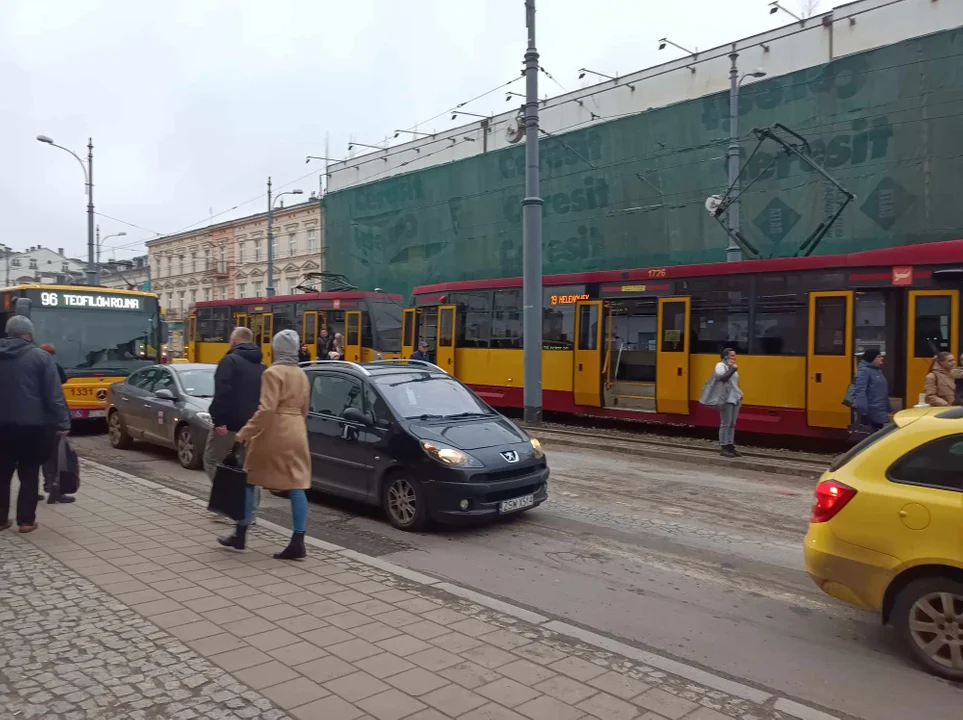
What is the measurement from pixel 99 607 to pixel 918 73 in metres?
22.9

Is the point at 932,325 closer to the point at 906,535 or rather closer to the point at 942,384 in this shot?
the point at 942,384

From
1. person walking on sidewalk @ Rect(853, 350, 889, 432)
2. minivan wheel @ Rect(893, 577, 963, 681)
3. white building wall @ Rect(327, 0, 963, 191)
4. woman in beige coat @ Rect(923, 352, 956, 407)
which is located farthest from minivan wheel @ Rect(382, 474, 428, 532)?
white building wall @ Rect(327, 0, 963, 191)

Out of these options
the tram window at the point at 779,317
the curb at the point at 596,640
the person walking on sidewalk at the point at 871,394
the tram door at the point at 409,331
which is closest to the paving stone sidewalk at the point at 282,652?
the curb at the point at 596,640

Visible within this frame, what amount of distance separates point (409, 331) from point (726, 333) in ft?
29.6

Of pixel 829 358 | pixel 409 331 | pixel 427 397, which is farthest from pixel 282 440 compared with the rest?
pixel 409 331

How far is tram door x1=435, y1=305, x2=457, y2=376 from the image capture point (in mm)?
18578

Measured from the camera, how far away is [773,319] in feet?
42.2

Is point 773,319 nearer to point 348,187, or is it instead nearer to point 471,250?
point 471,250

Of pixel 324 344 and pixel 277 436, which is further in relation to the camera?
pixel 324 344

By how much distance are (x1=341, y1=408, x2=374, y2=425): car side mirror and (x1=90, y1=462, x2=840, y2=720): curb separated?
57.2 inches

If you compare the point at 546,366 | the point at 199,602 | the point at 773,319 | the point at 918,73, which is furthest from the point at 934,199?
the point at 199,602

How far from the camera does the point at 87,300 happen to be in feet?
47.0

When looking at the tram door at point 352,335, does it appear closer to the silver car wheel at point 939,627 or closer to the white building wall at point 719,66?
the white building wall at point 719,66

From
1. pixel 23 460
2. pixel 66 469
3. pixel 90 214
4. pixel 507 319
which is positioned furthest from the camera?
pixel 90 214
